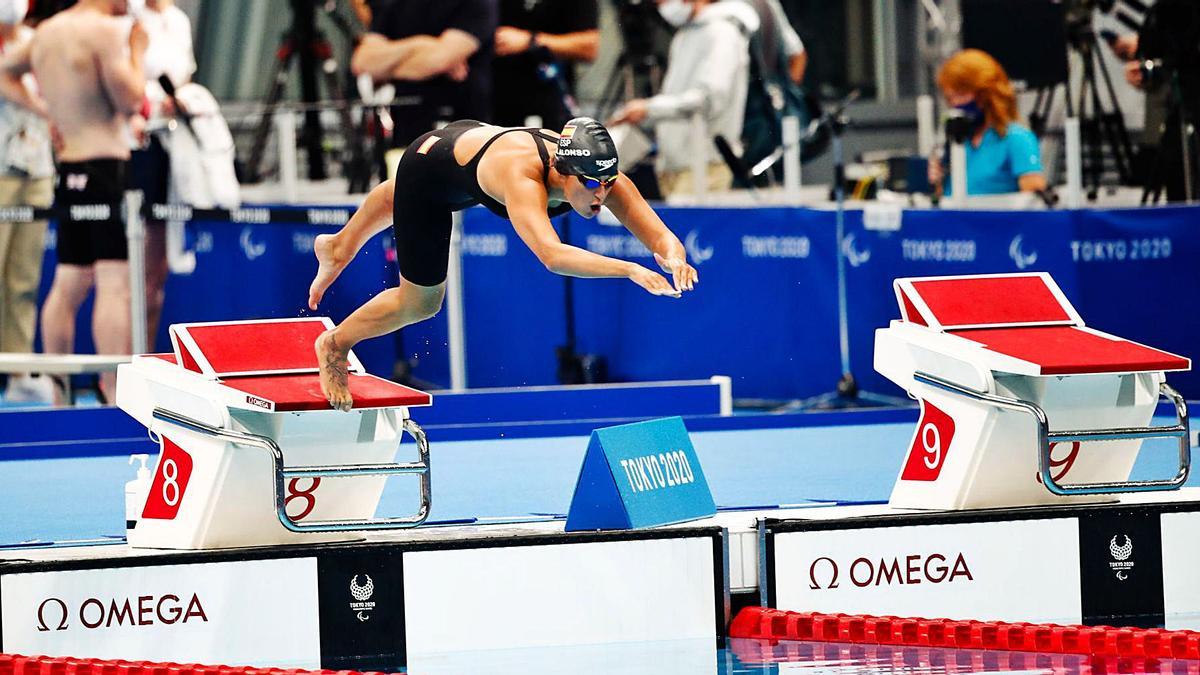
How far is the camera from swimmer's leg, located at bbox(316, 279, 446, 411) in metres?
5.91

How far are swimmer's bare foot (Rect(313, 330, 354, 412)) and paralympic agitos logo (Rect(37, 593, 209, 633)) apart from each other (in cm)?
66

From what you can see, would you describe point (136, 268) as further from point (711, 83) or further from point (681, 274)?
point (681, 274)

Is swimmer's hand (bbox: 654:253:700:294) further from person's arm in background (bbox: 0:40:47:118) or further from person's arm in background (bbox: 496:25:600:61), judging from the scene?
person's arm in background (bbox: 0:40:47:118)

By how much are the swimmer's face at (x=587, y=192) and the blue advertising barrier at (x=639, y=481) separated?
67cm

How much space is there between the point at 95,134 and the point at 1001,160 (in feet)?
14.6

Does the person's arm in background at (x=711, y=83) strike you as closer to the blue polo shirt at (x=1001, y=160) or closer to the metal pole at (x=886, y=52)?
the blue polo shirt at (x=1001, y=160)

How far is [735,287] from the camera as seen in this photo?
10906 mm

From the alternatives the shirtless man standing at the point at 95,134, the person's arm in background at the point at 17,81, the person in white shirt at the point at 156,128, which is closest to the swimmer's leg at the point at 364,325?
the shirtless man standing at the point at 95,134

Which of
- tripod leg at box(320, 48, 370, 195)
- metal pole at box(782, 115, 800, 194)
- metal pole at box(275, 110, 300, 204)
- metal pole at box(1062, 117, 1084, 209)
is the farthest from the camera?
tripod leg at box(320, 48, 370, 195)

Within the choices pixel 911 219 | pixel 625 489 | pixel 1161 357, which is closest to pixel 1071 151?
pixel 911 219

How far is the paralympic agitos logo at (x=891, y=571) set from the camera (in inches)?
241

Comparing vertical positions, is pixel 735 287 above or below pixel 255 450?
above

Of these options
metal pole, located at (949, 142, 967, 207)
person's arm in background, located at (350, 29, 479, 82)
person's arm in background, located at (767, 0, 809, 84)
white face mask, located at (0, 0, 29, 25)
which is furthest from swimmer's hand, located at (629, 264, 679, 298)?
white face mask, located at (0, 0, 29, 25)

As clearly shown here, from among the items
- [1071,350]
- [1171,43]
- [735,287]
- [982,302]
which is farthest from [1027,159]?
[1071,350]
